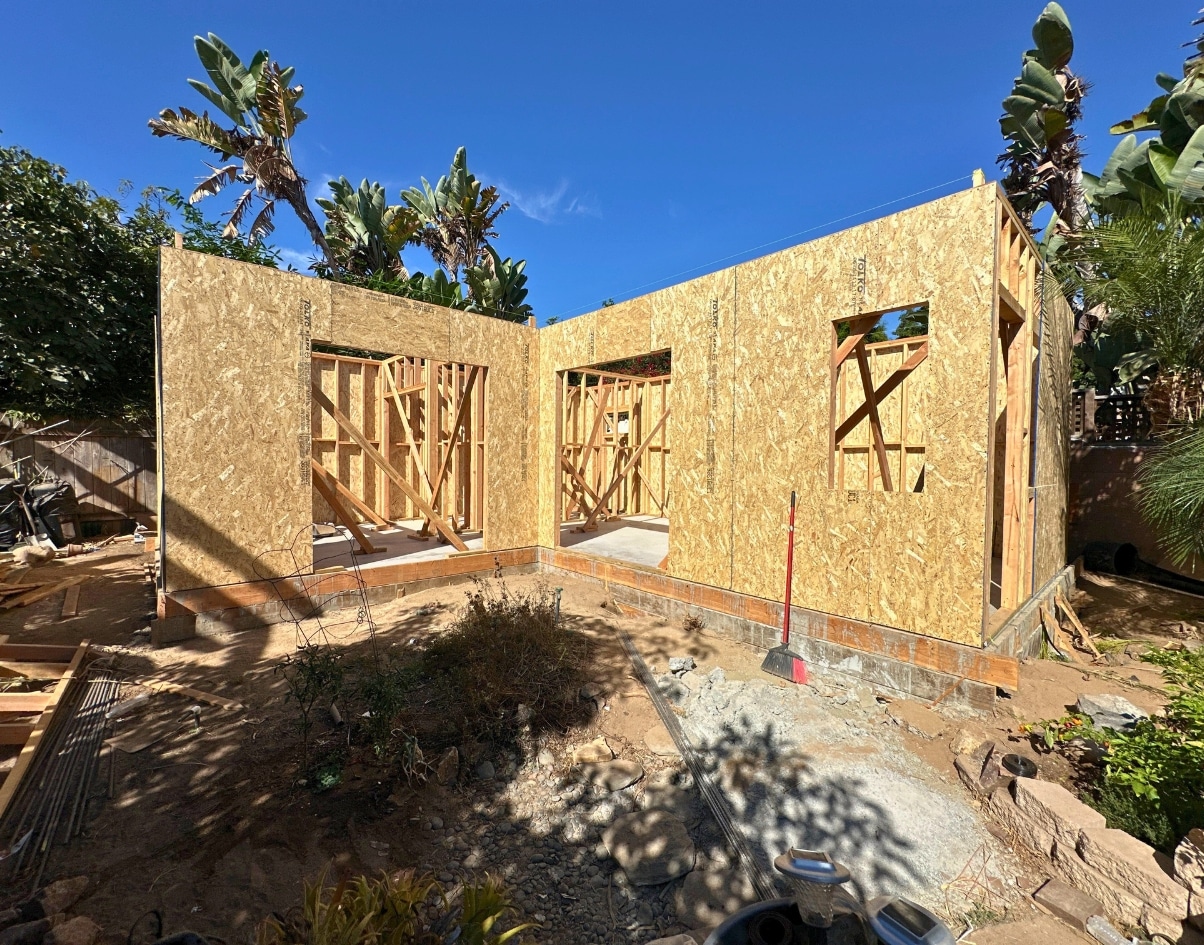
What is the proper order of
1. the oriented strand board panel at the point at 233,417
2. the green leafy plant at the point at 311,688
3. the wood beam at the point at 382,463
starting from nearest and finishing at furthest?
the green leafy plant at the point at 311,688 < the oriented strand board panel at the point at 233,417 < the wood beam at the point at 382,463

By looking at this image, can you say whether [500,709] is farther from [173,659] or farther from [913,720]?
[173,659]

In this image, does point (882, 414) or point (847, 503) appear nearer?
point (847, 503)

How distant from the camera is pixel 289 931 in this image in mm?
1896

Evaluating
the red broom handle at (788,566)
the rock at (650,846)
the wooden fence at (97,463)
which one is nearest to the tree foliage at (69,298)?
the wooden fence at (97,463)

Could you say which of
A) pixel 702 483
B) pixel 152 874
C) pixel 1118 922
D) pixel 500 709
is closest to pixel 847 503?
pixel 702 483

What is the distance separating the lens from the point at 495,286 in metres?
18.3

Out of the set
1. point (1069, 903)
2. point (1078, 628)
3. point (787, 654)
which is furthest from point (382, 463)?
point (1078, 628)

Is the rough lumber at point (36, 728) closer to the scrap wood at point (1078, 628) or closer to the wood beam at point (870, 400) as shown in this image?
the wood beam at point (870, 400)

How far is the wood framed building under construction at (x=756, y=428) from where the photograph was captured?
474 cm

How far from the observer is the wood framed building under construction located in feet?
15.5

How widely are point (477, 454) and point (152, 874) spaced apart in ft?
23.5

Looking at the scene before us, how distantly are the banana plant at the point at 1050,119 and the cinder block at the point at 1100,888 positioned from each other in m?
12.6

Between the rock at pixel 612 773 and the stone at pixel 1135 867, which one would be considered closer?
the stone at pixel 1135 867

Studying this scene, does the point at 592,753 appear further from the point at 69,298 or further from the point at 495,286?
the point at 495,286
